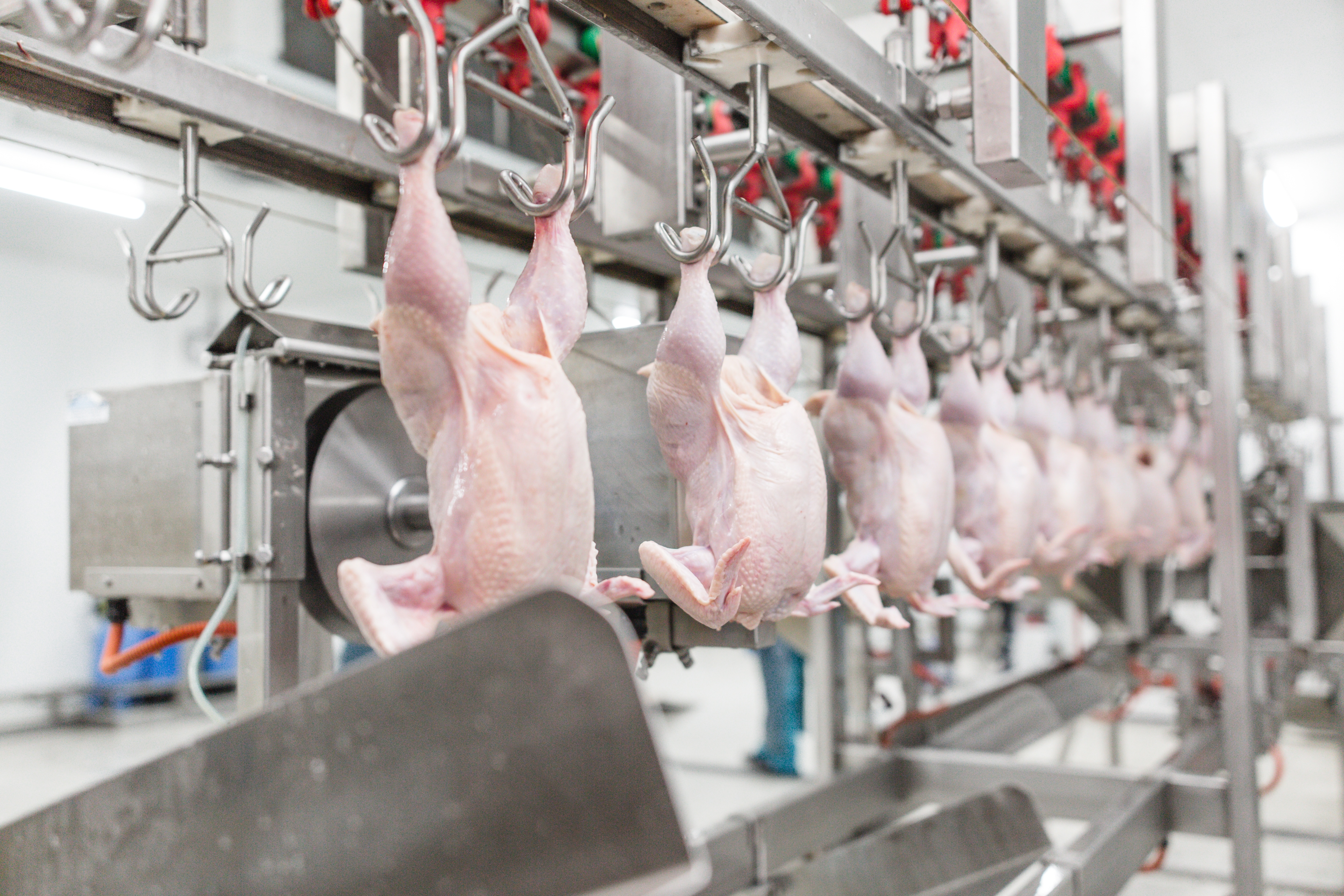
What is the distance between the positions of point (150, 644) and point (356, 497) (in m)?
0.42

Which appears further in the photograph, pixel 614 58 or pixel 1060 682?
pixel 1060 682

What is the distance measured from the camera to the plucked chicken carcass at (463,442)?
92 cm

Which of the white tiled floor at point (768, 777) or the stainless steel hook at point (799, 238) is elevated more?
the stainless steel hook at point (799, 238)

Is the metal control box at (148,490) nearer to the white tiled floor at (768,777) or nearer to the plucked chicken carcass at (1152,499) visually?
the white tiled floor at (768,777)

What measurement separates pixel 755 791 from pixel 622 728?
600 centimetres

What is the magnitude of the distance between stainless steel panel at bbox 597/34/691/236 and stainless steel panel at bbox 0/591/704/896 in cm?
130

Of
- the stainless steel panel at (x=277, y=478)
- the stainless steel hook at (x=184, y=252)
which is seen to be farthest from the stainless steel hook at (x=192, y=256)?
the stainless steel panel at (x=277, y=478)

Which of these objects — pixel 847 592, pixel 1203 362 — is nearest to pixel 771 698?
pixel 1203 362

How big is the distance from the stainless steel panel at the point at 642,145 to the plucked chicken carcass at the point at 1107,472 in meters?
1.59

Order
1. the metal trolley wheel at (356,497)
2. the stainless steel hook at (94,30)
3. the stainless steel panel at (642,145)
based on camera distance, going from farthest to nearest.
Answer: the stainless steel panel at (642,145) < the metal trolley wheel at (356,497) < the stainless steel hook at (94,30)

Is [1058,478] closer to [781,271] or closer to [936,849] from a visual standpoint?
[936,849]

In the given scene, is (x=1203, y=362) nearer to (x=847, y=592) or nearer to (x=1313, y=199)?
(x=847, y=592)

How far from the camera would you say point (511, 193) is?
0.96m

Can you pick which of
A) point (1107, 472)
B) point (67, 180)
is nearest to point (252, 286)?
point (67, 180)
